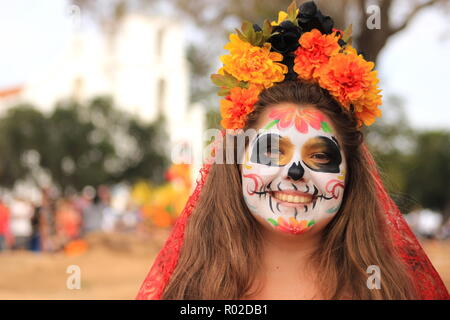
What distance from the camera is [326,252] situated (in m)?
2.65

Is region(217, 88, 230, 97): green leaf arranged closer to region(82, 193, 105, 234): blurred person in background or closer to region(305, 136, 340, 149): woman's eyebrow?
region(305, 136, 340, 149): woman's eyebrow

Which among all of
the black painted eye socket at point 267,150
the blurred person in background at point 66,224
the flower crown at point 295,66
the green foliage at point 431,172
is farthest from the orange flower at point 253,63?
the green foliage at point 431,172

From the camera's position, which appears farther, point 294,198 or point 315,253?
point 315,253

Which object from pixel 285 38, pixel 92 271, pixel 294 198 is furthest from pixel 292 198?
pixel 92 271

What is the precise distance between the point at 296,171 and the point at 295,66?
1.56 ft

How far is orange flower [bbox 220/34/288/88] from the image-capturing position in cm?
265

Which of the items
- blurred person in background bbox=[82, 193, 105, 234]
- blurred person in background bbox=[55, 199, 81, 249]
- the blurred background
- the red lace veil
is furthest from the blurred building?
the red lace veil

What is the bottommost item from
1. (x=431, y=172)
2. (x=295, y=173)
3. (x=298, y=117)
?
(x=295, y=173)

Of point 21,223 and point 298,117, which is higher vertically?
point 298,117

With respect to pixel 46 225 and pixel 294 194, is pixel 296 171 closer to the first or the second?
pixel 294 194

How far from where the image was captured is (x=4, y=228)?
12297mm

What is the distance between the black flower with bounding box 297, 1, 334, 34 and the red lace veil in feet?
1.88
